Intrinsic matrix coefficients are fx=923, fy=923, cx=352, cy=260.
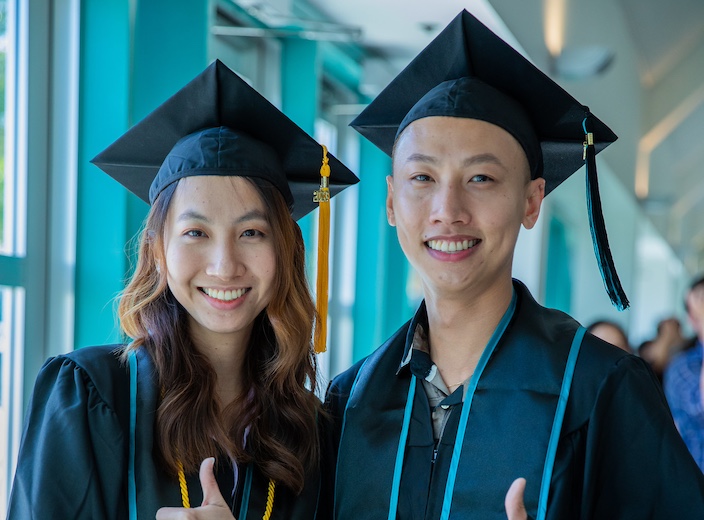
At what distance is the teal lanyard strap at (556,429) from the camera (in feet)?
6.04

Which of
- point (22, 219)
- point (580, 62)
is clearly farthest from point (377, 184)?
point (22, 219)

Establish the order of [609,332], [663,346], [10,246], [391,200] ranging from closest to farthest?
[391,200]
[10,246]
[609,332]
[663,346]

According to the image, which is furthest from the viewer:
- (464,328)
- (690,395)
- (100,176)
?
(690,395)

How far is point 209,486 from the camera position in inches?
69.4

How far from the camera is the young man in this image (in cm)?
187

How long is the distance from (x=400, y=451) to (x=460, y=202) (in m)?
0.55

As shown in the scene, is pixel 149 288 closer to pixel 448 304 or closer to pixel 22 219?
pixel 448 304

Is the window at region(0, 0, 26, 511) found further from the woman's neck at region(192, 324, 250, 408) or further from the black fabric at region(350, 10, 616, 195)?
the black fabric at region(350, 10, 616, 195)

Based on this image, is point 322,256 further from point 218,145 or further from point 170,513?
point 170,513

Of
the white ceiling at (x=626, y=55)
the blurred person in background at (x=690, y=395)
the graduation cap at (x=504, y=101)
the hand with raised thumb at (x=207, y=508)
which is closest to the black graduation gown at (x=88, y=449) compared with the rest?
the hand with raised thumb at (x=207, y=508)

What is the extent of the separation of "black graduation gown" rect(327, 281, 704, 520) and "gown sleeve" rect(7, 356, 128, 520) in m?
0.51

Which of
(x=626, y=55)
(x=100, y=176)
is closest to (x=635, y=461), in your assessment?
(x=100, y=176)

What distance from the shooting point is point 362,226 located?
6699 millimetres

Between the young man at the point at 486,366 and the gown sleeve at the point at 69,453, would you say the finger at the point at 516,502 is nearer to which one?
the young man at the point at 486,366
